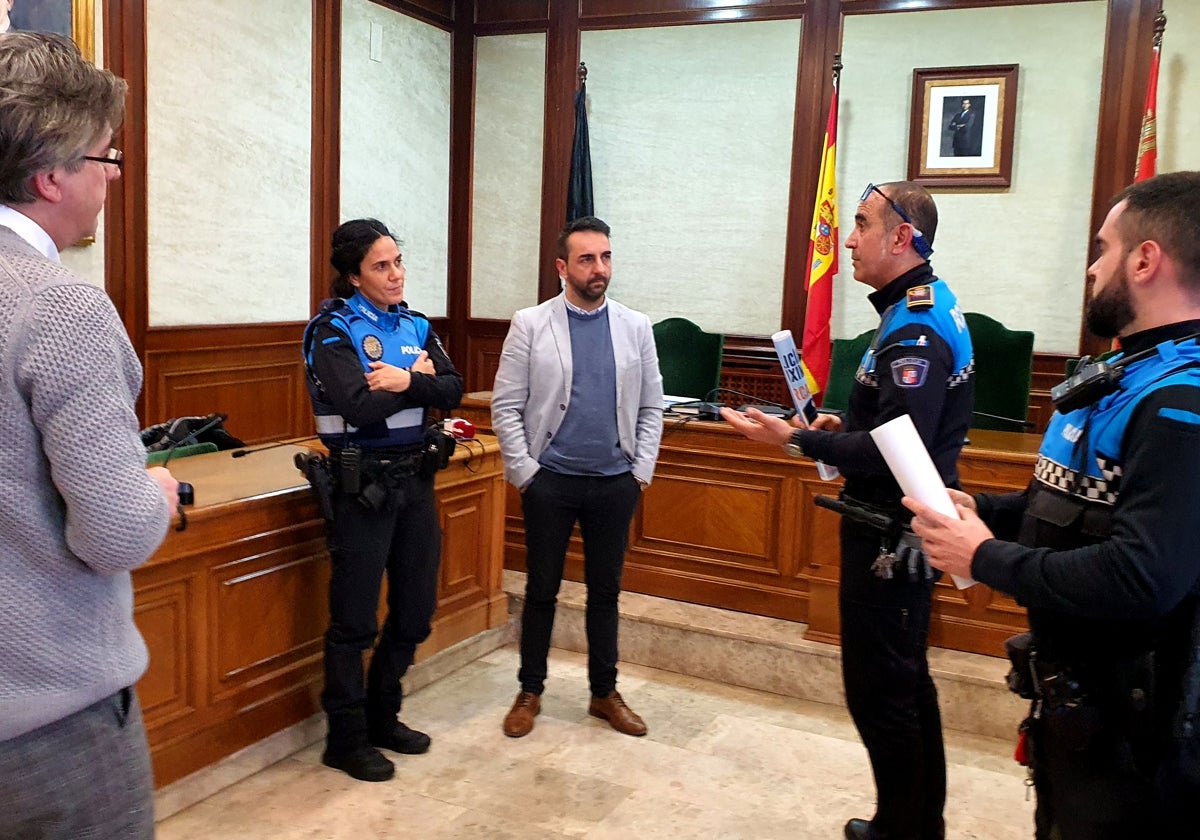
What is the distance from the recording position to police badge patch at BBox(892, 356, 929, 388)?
2.00 m

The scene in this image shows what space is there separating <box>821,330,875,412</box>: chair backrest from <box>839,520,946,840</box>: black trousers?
7.85ft

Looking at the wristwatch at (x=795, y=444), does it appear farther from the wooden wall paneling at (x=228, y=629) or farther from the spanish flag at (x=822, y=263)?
the spanish flag at (x=822, y=263)

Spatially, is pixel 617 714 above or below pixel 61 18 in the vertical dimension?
below

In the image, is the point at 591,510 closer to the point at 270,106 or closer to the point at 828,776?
the point at 828,776

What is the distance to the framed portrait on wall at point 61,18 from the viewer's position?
3893 mm

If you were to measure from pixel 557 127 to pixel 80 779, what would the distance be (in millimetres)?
5613

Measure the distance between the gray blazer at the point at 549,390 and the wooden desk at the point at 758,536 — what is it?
71 centimetres

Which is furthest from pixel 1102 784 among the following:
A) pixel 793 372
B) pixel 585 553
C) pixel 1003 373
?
pixel 1003 373

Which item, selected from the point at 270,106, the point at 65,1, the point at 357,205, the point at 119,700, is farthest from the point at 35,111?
the point at 357,205

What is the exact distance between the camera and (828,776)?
9.51 ft

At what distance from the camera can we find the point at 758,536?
12.3 feet

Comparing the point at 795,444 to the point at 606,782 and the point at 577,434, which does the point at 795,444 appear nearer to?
the point at 577,434

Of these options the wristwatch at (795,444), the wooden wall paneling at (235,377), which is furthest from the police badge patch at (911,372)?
the wooden wall paneling at (235,377)

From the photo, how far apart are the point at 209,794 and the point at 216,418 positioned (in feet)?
3.47
